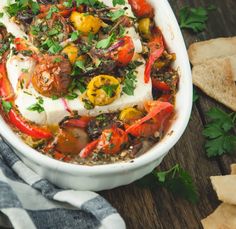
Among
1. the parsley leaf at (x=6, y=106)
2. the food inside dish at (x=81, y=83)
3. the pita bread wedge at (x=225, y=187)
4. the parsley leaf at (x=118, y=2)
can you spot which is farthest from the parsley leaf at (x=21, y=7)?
the pita bread wedge at (x=225, y=187)

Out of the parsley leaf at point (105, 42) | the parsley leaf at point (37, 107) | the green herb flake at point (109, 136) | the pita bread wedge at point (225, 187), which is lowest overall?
the pita bread wedge at point (225, 187)

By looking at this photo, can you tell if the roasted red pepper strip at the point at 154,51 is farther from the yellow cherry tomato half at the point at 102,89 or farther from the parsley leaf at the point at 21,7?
the parsley leaf at the point at 21,7

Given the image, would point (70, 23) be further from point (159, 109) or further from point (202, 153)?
point (202, 153)

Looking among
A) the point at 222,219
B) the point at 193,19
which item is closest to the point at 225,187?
the point at 222,219

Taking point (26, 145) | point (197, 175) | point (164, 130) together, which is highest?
point (26, 145)

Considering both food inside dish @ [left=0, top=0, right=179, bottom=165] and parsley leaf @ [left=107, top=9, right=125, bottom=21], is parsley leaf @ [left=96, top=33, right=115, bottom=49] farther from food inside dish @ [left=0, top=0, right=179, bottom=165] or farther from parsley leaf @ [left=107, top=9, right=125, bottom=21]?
parsley leaf @ [left=107, top=9, right=125, bottom=21]

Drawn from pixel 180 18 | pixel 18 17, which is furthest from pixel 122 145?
pixel 180 18
